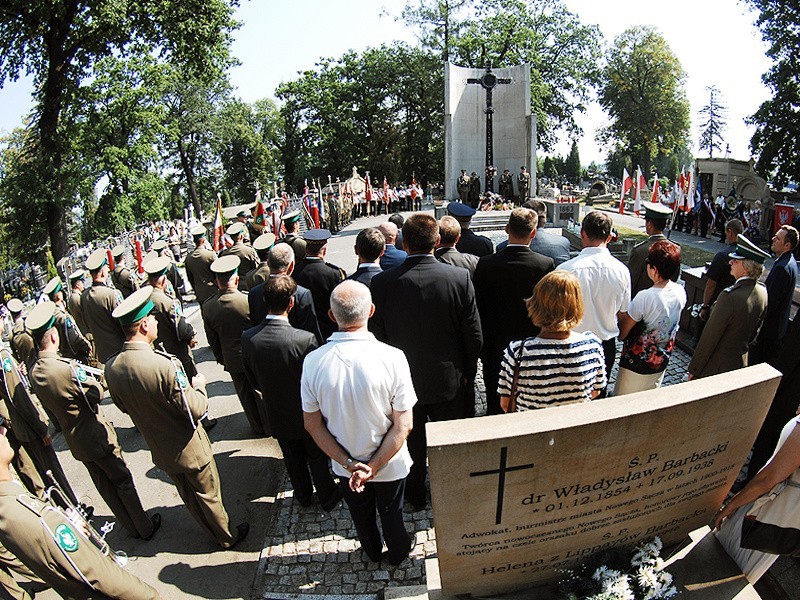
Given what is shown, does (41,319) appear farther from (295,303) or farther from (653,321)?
(653,321)

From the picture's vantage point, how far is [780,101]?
2144cm

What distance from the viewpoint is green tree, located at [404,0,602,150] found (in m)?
32.1

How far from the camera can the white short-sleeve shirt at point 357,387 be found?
2.75 m

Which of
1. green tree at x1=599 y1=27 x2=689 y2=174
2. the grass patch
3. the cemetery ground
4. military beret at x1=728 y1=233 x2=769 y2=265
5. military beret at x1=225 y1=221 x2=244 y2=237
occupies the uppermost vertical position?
green tree at x1=599 y1=27 x2=689 y2=174

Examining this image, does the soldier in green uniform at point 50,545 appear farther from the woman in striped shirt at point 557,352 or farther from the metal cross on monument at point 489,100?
the metal cross on monument at point 489,100

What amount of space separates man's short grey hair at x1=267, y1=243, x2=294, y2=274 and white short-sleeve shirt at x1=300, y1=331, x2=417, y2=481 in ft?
5.68

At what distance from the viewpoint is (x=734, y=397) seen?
244cm

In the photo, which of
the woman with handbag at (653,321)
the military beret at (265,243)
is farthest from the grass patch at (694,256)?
the military beret at (265,243)

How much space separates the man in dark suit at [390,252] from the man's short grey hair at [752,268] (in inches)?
113

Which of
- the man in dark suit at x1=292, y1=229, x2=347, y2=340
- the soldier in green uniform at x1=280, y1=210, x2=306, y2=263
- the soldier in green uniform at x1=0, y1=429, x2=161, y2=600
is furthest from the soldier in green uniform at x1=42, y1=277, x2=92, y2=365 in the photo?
the soldier in green uniform at x1=0, y1=429, x2=161, y2=600

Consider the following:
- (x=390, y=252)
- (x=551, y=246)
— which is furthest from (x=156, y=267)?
(x=551, y=246)

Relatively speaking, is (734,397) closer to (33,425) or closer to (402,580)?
(402,580)

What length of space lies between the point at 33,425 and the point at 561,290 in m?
4.12

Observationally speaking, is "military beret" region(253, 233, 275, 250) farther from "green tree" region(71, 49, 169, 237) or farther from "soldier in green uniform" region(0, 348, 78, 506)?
"green tree" region(71, 49, 169, 237)
